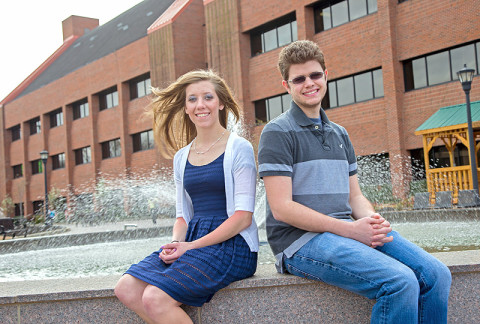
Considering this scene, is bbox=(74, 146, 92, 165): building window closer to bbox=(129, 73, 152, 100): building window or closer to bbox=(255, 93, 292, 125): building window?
bbox=(129, 73, 152, 100): building window

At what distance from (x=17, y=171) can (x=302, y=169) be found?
51.5 meters

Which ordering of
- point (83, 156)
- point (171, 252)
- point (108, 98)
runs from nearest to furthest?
point (171, 252), point (108, 98), point (83, 156)

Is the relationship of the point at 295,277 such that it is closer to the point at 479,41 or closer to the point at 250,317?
the point at 250,317

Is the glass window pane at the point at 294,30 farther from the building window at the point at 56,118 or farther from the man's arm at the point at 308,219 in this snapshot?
the building window at the point at 56,118

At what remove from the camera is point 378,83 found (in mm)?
23078

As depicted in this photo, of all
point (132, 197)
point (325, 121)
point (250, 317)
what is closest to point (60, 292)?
point (250, 317)

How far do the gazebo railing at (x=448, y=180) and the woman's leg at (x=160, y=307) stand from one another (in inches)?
625

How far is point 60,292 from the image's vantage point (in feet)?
9.75

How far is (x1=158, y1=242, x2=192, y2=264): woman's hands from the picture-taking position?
9.39 feet

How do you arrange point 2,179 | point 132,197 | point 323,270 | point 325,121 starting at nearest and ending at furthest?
point 323,270 < point 325,121 < point 132,197 < point 2,179

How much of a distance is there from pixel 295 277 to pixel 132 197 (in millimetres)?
33356

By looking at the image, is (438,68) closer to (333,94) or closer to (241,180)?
(333,94)

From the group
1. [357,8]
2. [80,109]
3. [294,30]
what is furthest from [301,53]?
[80,109]

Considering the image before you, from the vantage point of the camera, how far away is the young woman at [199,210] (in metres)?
2.73
